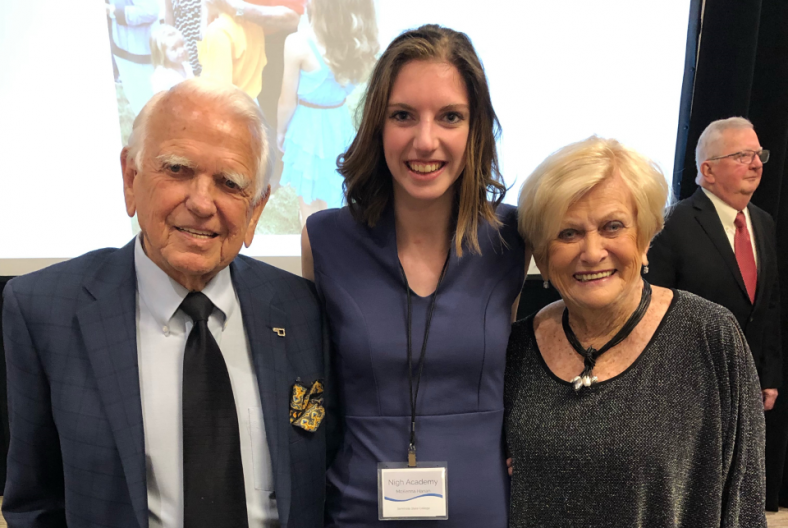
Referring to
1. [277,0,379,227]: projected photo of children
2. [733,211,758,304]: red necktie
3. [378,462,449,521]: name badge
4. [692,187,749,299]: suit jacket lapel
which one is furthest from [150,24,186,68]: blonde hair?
[733,211,758,304]: red necktie

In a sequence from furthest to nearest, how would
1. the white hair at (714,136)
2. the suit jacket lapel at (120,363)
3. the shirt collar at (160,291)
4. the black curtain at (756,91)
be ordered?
the black curtain at (756,91), the white hair at (714,136), the shirt collar at (160,291), the suit jacket lapel at (120,363)

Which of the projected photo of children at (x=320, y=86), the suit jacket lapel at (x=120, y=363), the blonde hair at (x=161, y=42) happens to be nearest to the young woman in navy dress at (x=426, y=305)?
the suit jacket lapel at (x=120, y=363)

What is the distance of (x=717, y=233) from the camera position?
295cm

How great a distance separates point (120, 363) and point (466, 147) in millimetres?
956

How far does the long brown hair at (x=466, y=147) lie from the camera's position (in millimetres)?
1412

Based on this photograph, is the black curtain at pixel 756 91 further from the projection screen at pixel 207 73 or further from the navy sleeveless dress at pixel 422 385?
the navy sleeveless dress at pixel 422 385

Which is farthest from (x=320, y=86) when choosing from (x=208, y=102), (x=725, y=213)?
(x=725, y=213)

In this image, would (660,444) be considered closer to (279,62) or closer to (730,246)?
(730,246)

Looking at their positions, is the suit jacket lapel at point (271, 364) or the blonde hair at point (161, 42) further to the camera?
the blonde hair at point (161, 42)

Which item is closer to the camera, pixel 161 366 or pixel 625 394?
A: pixel 161 366

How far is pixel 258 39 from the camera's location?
116 inches

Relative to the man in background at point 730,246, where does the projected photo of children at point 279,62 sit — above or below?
above

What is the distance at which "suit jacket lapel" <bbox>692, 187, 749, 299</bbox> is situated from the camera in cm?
293

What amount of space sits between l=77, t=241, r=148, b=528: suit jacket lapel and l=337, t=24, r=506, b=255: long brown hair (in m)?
0.65
